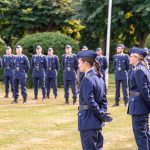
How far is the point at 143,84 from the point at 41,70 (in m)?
10.8

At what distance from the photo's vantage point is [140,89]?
25.9 feet

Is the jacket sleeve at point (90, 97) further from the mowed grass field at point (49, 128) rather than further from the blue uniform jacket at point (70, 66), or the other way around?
the blue uniform jacket at point (70, 66)

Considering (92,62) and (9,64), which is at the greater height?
(92,62)

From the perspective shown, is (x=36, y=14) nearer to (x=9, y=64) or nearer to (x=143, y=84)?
(x=9, y=64)

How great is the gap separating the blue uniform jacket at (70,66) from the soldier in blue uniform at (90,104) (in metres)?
9.94

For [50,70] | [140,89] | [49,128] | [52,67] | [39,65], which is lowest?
[49,128]

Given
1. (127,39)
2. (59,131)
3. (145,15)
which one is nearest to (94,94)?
(59,131)

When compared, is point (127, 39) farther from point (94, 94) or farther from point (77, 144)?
point (94, 94)

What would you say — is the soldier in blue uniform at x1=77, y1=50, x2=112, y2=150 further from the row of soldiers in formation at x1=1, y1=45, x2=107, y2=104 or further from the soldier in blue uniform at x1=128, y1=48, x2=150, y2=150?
the row of soldiers in formation at x1=1, y1=45, x2=107, y2=104

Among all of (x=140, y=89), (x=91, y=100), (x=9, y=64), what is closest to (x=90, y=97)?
(x=91, y=100)

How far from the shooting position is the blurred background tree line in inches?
1078

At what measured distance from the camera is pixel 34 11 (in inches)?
1179

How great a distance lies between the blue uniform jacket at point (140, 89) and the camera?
7.87 m

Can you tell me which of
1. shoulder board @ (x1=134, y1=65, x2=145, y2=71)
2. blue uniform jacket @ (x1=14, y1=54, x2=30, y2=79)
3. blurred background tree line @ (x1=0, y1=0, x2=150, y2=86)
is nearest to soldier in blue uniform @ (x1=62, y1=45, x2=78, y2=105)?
blue uniform jacket @ (x1=14, y1=54, x2=30, y2=79)
